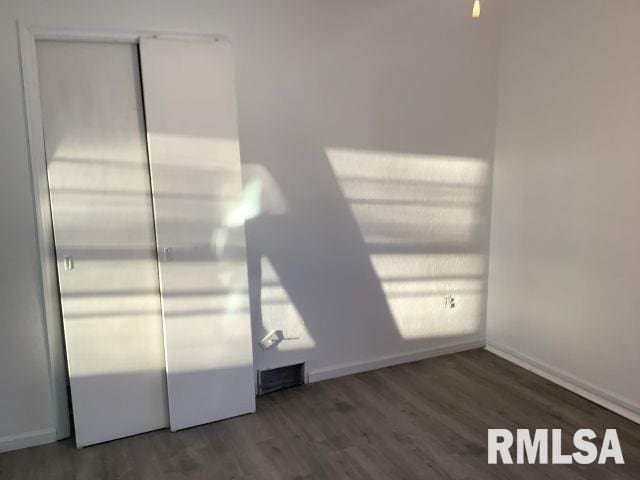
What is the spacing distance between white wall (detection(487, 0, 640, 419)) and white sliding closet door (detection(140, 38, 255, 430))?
197cm

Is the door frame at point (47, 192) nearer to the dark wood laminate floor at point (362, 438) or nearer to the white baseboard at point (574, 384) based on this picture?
the dark wood laminate floor at point (362, 438)

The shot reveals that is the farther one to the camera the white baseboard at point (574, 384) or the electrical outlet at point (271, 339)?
the electrical outlet at point (271, 339)

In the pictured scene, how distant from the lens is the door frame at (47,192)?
252cm

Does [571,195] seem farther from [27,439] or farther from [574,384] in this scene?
[27,439]

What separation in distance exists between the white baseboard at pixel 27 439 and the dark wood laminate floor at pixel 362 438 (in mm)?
44

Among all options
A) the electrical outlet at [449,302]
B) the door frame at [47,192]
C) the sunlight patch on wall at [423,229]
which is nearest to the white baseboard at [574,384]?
the sunlight patch on wall at [423,229]

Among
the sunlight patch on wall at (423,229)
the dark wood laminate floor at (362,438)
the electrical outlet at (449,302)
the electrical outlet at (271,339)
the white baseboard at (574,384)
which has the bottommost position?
the dark wood laminate floor at (362,438)

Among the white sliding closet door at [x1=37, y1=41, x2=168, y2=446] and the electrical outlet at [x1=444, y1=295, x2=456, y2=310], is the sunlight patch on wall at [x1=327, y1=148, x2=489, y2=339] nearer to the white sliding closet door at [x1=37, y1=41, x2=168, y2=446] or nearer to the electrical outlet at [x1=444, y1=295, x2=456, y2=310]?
the electrical outlet at [x1=444, y1=295, x2=456, y2=310]

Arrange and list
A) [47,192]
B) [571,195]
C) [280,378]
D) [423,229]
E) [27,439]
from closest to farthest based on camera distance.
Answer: [47,192] → [27,439] → [571,195] → [280,378] → [423,229]

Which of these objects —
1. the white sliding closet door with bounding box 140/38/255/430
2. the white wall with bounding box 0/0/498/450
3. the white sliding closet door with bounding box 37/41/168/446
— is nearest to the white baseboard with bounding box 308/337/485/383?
the white wall with bounding box 0/0/498/450

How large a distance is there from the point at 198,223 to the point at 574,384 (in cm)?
253

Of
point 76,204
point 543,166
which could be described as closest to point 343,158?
point 543,166

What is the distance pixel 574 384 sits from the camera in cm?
333

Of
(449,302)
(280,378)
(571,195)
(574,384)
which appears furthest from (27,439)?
(571,195)
